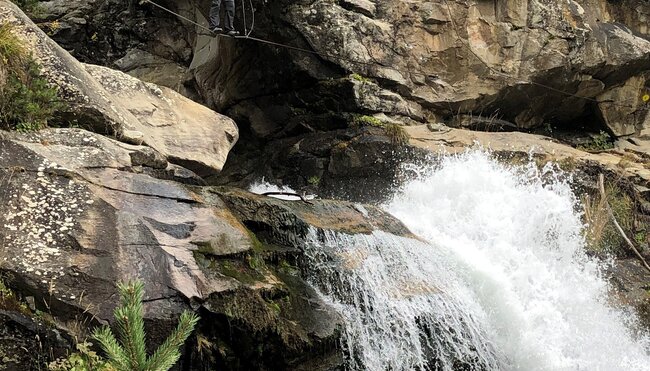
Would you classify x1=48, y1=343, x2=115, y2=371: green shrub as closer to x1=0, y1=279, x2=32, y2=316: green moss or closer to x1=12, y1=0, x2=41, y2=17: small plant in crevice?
x1=0, y1=279, x2=32, y2=316: green moss

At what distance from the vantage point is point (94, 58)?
15656 mm

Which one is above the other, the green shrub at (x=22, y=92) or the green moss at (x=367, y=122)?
the green shrub at (x=22, y=92)

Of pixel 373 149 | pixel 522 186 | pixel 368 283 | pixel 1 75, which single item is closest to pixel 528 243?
pixel 522 186

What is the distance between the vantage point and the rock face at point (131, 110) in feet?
20.2

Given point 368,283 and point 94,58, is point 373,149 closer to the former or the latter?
point 368,283

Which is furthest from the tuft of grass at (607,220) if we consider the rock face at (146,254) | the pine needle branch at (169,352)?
the pine needle branch at (169,352)

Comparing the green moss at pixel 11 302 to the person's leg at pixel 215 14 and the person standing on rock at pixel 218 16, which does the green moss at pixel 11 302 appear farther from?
the person's leg at pixel 215 14

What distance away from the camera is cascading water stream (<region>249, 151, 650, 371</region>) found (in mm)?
5812

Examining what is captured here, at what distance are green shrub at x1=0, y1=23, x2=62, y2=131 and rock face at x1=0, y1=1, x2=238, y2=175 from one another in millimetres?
238

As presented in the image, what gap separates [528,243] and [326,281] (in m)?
4.62

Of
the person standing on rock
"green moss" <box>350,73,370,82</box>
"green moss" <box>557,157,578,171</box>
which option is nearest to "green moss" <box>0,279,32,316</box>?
the person standing on rock

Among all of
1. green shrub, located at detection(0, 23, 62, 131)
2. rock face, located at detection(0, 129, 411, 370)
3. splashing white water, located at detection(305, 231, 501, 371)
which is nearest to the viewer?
rock face, located at detection(0, 129, 411, 370)

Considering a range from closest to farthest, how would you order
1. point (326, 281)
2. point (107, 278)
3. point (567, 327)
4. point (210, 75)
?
1. point (107, 278)
2. point (326, 281)
3. point (567, 327)
4. point (210, 75)

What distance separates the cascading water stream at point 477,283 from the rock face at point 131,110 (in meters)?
2.40
